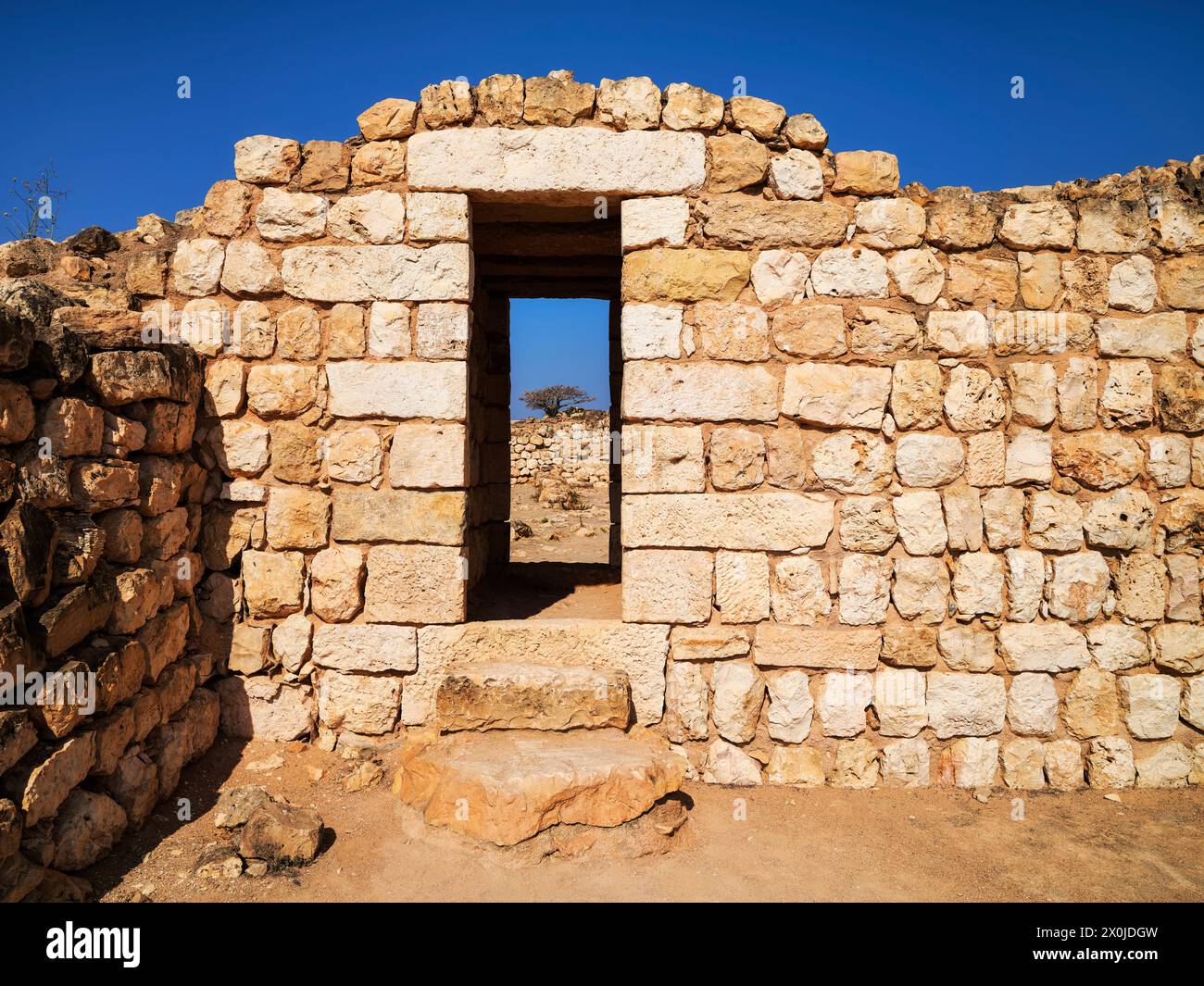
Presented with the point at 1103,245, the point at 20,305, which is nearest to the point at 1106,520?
the point at 1103,245

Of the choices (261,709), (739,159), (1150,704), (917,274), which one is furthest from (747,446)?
(261,709)

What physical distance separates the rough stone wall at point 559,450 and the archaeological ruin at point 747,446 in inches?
477

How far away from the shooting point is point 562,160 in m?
4.23

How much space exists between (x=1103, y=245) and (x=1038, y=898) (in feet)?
11.2

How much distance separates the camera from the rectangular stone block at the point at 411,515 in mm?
4273

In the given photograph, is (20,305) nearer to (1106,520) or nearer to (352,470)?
(352,470)

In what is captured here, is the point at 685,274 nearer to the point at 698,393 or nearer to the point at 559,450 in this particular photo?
the point at 698,393

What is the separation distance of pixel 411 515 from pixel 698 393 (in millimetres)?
1731

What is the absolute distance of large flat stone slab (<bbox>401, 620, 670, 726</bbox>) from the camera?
421 centimetres

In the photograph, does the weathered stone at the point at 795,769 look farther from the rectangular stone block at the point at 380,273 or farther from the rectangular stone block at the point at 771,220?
the rectangular stone block at the point at 380,273

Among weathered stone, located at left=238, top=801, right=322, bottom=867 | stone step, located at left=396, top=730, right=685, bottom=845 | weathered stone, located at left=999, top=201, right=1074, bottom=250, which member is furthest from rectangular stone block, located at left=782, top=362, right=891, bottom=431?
weathered stone, located at left=238, top=801, right=322, bottom=867

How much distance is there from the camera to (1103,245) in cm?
430

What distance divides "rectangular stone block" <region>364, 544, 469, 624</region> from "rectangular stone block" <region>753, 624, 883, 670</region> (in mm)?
1713

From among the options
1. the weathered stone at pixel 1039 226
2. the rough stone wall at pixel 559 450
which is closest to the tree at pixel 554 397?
the rough stone wall at pixel 559 450
